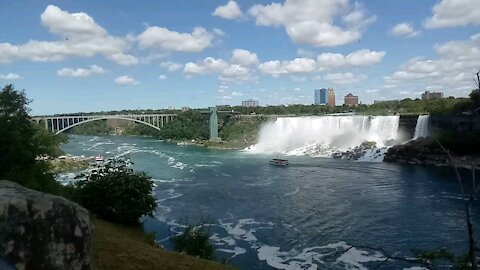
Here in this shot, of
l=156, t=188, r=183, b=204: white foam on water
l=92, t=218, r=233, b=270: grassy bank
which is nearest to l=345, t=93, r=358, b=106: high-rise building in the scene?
l=156, t=188, r=183, b=204: white foam on water

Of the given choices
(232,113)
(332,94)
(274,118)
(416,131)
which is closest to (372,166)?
(416,131)

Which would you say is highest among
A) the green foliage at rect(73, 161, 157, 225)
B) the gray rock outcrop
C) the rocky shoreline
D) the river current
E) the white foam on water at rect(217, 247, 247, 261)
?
the gray rock outcrop

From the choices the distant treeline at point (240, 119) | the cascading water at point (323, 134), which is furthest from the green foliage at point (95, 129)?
the cascading water at point (323, 134)

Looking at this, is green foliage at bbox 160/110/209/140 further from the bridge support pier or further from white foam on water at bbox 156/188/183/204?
white foam on water at bbox 156/188/183/204

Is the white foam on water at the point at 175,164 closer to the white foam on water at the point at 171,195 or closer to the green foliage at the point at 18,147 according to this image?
the white foam on water at the point at 171,195

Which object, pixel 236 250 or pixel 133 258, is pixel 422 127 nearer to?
pixel 236 250

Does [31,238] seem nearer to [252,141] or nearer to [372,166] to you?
[372,166]
